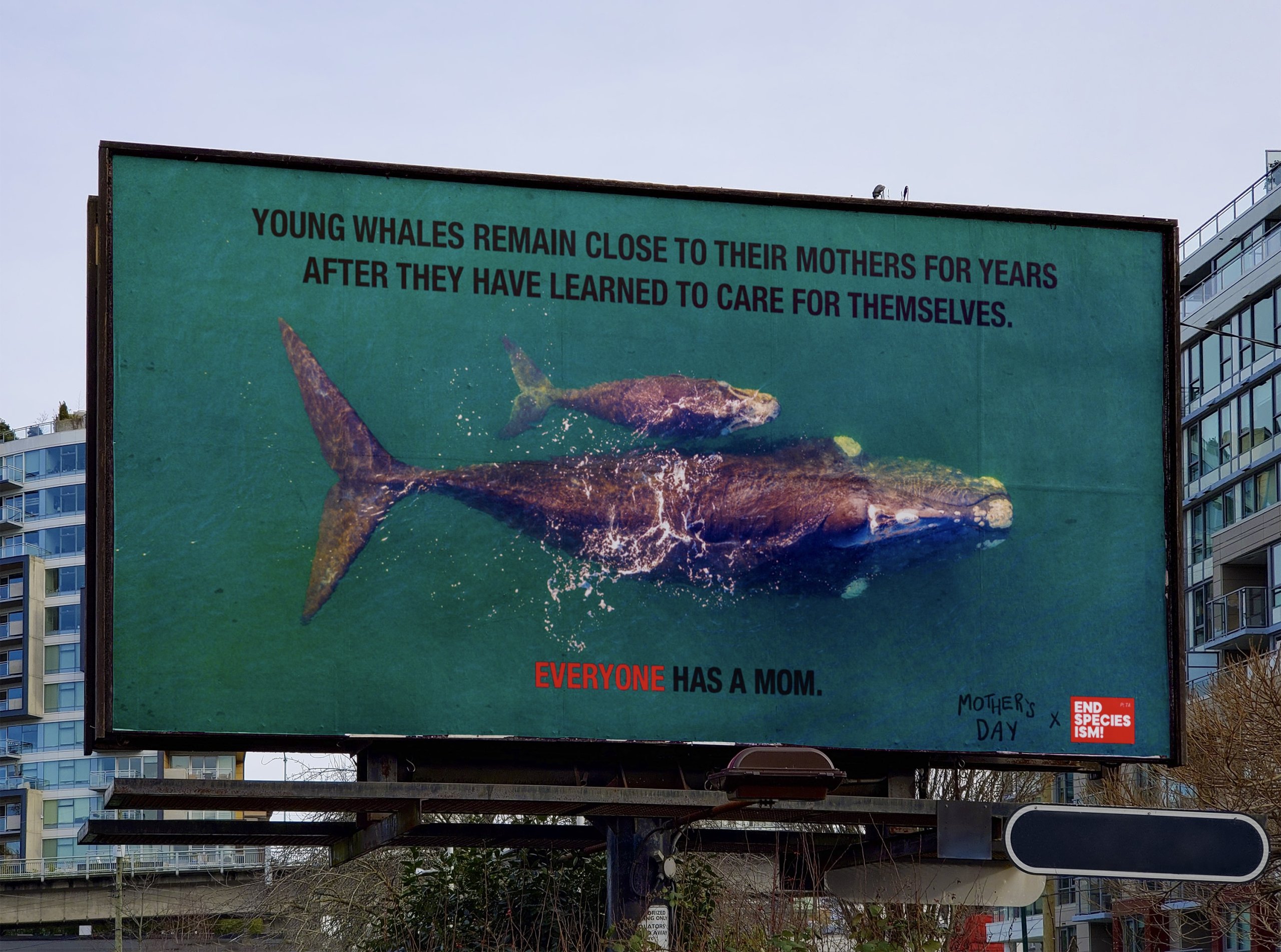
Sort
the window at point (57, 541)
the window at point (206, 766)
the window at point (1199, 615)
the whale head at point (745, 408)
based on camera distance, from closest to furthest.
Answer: the whale head at point (745, 408) → the window at point (1199, 615) → the window at point (206, 766) → the window at point (57, 541)

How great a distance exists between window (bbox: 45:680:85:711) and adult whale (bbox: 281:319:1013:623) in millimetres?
106981

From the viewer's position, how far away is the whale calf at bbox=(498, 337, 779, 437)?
13.2m

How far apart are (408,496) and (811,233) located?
3857 millimetres

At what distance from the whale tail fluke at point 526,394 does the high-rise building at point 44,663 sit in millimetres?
101407

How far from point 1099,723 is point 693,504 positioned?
3597 mm

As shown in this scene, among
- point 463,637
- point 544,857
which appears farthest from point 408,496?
point 544,857

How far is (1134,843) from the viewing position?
5801mm

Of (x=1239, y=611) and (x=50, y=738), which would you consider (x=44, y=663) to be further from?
(x=1239, y=611)

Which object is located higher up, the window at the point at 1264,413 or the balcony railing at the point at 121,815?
the window at the point at 1264,413

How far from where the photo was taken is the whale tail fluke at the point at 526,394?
516 inches

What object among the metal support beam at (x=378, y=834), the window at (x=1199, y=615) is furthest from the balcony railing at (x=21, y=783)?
the metal support beam at (x=378, y=834)

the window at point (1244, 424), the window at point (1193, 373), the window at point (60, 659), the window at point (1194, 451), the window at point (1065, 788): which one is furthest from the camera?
the window at point (60, 659)

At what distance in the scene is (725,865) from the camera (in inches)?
1208

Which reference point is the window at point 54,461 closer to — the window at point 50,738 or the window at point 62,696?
the window at point 62,696
